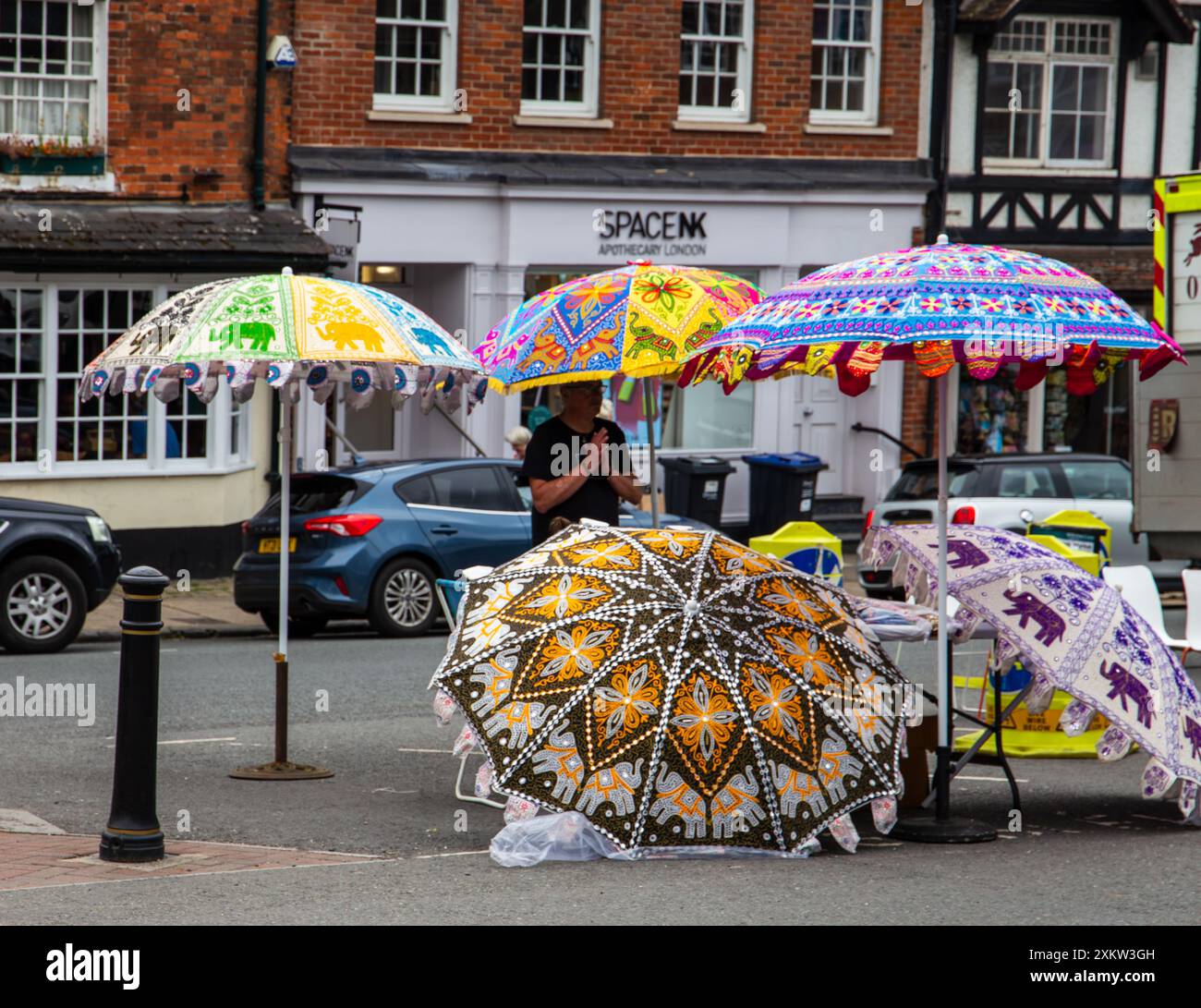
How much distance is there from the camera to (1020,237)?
24.9 meters

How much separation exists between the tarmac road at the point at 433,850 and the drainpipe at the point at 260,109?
836cm

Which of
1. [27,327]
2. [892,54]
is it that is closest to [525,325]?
[27,327]

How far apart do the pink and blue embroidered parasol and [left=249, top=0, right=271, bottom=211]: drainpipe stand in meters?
13.0

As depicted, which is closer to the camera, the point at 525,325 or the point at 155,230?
the point at 525,325

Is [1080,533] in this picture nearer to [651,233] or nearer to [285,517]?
[285,517]

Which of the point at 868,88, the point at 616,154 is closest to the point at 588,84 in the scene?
the point at 616,154

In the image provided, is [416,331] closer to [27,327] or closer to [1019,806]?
[1019,806]

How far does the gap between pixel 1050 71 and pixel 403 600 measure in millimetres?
12534

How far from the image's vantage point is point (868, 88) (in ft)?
78.9

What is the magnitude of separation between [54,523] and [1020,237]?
45.5 ft

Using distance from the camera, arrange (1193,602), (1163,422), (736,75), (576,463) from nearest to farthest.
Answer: (576,463) < (1193,602) < (1163,422) < (736,75)

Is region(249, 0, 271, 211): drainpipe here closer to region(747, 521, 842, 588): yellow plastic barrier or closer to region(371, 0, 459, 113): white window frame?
region(371, 0, 459, 113): white window frame

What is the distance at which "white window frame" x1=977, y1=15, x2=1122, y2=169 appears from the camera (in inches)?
976

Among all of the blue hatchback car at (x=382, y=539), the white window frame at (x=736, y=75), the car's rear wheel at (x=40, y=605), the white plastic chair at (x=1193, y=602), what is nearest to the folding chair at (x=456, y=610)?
the car's rear wheel at (x=40, y=605)
